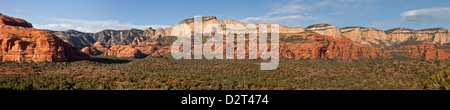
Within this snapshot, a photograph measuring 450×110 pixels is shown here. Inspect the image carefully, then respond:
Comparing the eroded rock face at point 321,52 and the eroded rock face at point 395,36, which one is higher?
the eroded rock face at point 395,36

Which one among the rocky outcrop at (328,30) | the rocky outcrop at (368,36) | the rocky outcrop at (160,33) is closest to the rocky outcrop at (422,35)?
the rocky outcrop at (368,36)

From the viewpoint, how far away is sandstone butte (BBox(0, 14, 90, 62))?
43125 millimetres

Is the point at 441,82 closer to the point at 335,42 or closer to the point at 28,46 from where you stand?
the point at 28,46

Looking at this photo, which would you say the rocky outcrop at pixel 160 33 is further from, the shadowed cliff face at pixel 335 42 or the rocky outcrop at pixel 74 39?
the rocky outcrop at pixel 74 39

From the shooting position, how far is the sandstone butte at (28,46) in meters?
43.1

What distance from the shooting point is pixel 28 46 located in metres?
45.4

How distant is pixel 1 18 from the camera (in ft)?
174

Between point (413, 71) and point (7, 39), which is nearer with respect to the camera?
point (413, 71)

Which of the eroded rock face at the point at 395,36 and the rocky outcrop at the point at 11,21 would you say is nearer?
the rocky outcrop at the point at 11,21

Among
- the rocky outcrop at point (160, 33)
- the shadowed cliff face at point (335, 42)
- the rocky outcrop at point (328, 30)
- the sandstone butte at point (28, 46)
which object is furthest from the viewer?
the rocky outcrop at point (328, 30)

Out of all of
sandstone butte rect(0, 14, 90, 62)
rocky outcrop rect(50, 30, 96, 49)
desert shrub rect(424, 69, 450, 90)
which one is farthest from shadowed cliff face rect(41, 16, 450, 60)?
sandstone butte rect(0, 14, 90, 62)

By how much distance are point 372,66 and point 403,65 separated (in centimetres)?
442
